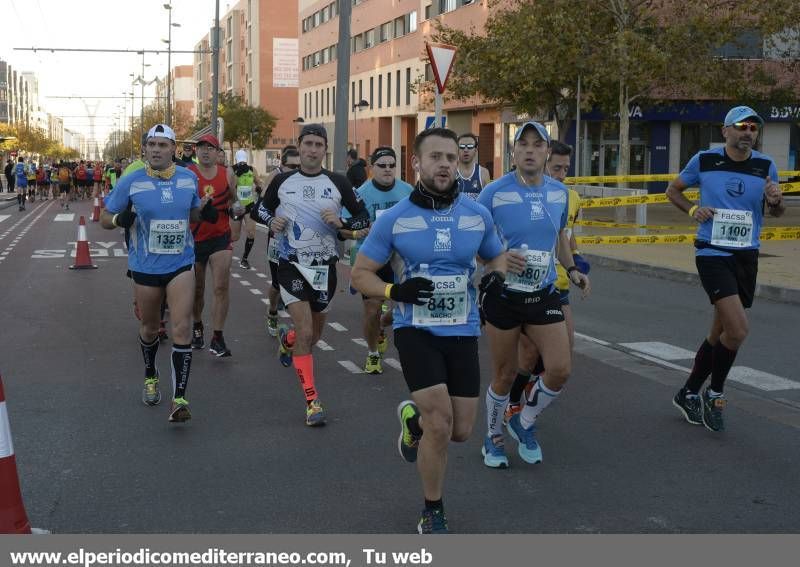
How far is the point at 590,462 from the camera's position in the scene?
623cm

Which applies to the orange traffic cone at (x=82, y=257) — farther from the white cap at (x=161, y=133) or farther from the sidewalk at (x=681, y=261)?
the white cap at (x=161, y=133)

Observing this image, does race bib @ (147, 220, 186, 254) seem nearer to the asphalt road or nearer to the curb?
the asphalt road

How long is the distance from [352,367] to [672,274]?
339 inches

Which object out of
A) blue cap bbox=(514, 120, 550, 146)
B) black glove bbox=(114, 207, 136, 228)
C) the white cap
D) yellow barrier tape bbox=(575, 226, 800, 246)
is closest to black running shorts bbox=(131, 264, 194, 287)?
black glove bbox=(114, 207, 136, 228)

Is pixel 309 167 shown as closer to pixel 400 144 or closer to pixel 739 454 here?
pixel 739 454

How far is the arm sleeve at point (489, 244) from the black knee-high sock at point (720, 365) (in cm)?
256

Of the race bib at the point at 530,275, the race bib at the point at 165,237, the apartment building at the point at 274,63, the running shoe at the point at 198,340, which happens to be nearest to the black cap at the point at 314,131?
the race bib at the point at 165,237

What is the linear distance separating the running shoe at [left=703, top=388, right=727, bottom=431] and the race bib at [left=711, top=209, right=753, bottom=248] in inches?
38.3

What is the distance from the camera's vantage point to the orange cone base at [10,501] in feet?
14.5

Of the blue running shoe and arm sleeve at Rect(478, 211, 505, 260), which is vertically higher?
arm sleeve at Rect(478, 211, 505, 260)

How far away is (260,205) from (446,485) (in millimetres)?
2808

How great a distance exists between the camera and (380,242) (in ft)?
16.0

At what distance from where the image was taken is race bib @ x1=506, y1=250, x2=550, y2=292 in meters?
5.88

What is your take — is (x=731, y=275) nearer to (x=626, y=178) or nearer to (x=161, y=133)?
(x=161, y=133)
